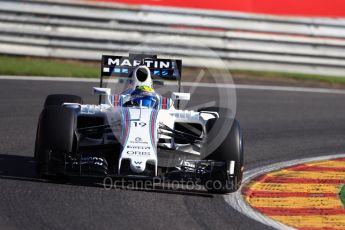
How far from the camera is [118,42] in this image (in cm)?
1750

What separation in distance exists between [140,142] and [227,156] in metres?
0.90

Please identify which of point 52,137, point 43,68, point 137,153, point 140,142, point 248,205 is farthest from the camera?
point 43,68

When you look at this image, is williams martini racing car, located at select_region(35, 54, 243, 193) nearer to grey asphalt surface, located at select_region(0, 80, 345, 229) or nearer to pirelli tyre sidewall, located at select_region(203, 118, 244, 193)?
pirelli tyre sidewall, located at select_region(203, 118, 244, 193)

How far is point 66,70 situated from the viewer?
56.3ft

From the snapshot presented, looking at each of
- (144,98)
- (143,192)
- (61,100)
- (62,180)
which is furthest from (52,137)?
(61,100)

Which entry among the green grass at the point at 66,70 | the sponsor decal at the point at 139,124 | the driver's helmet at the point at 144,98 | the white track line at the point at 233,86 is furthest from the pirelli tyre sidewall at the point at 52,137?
the green grass at the point at 66,70

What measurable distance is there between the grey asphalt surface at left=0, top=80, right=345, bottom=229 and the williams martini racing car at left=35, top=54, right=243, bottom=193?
0.73 feet

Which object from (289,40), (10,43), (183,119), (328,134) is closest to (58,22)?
(10,43)

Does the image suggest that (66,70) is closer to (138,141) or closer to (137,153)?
(138,141)

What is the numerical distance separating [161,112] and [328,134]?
428 centimetres

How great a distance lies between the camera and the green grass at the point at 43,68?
16766 millimetres

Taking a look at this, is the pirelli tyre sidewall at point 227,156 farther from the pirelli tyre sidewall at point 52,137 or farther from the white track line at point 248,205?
the pirelli tyre sidewall at point 52,137

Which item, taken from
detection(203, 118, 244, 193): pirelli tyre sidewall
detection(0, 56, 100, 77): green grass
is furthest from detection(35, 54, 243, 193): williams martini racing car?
detection(0, 56, 100, 77): green grass

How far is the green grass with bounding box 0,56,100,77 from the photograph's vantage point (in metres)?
16.8
